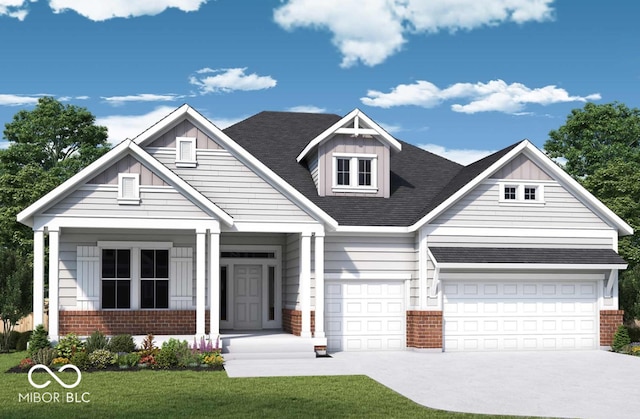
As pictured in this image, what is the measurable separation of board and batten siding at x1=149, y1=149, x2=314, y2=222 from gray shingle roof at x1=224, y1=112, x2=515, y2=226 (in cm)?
185

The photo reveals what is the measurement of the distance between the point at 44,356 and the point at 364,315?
9063 mm

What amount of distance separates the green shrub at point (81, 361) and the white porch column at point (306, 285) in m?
5.97

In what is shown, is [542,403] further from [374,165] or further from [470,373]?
[374,165]

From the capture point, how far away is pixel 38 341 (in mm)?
19438

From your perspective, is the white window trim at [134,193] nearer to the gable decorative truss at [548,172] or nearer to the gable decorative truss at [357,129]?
the gable decorative truss at [357,129]

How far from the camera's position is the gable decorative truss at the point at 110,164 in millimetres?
19734

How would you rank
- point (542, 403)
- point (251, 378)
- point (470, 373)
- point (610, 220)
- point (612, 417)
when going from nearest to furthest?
1. point (612, 417)
2. point (542, 403)
3. point (251, 378)
4. point (470, 373)
5. point (610, 220)

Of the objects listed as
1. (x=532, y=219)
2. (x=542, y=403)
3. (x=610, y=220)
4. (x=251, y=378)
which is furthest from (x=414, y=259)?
(x=542, y=403)

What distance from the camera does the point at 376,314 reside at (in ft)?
77.0

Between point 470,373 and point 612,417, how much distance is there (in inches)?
214

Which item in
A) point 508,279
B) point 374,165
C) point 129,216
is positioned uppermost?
point 374,165

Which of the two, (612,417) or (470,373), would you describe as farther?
(470,373)

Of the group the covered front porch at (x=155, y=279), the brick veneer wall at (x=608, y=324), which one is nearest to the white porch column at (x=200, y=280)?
the covered front porch at (x=155, y=279)

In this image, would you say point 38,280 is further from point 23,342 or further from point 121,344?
point 23,342
